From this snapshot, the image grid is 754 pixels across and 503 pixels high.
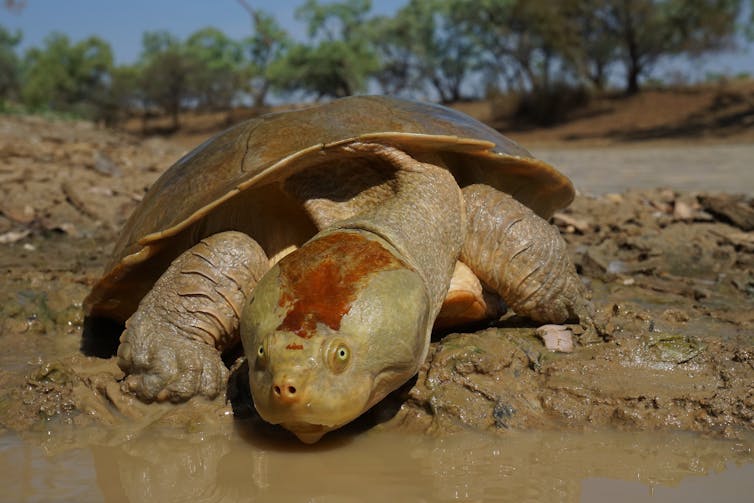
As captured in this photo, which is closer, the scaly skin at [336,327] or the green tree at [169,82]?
the scaly skin at [336,327]

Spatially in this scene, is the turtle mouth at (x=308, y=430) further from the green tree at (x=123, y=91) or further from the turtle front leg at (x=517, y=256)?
the green tree at (x=123, y=91)

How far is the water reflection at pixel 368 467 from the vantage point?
7.48ft

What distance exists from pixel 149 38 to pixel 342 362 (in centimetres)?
6861

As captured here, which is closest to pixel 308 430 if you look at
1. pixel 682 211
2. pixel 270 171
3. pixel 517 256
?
pixel 270 171

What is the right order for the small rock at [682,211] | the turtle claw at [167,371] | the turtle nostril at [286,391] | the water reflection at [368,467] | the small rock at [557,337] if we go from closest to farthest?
the turtle nostril at [286,391], the water reflection at [368,467], the turtle claw at [167,371], the small rock at [557,337], the small rock at [682,211]

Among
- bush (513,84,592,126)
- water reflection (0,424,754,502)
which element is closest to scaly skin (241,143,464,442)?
water reflection (0,424,754,502)

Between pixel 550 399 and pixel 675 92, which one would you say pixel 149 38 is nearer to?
pixel 675 92

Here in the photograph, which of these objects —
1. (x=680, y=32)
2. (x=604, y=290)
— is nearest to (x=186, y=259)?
(x=604, y=290)

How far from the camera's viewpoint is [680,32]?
1288 inches

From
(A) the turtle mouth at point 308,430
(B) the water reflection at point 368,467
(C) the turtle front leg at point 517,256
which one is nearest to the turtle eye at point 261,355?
(A) the turtle mouth at point 308,430

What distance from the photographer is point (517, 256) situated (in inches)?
127

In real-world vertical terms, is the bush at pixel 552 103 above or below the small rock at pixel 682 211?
below

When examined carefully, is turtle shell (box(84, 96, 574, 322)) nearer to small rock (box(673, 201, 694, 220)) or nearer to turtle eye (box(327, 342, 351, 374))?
turtle eye (box(327, 342, 351, 374))

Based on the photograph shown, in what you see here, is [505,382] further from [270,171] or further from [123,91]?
[123,91]
